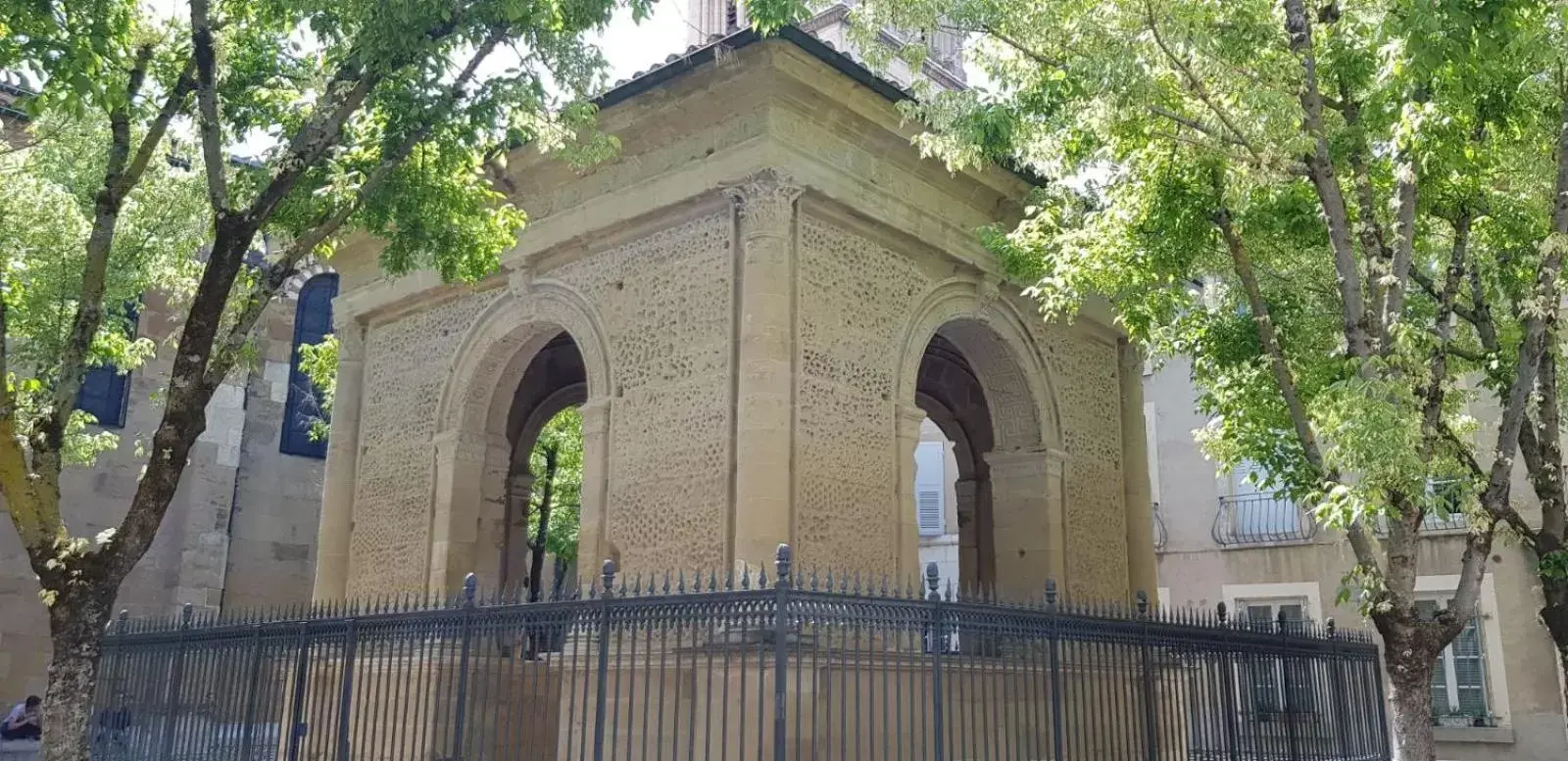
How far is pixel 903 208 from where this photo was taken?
11.1m

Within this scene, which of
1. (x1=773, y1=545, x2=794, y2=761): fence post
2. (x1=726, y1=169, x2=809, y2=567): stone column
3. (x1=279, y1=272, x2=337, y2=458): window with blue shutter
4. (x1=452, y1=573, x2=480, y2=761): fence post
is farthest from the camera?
(x1=279, y1=272, x2=337, y2=458): window with blue shutter

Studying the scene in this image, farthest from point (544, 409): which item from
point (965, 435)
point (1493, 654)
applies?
point (1493, 654)

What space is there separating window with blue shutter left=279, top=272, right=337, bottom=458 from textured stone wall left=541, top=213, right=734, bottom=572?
1127 cm

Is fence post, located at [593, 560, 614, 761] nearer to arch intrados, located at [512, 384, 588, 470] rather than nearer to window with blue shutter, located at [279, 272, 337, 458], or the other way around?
arch intrados, located at [512, 384, 588, 470]

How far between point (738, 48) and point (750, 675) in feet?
15.2

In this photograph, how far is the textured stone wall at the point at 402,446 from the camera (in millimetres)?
12297

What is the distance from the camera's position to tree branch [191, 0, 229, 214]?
24.2ft

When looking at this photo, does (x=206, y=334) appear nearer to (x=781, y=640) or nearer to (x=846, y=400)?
(x=781, y=640)

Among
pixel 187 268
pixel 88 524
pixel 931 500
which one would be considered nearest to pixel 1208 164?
pixel 187 268

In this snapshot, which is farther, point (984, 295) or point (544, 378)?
point (544, 378)

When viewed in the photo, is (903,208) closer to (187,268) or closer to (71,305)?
(187,268)

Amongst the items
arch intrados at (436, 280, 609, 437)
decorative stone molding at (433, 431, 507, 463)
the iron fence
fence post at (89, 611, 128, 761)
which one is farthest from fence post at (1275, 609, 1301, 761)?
fence post at (89, 611, 128, 761)

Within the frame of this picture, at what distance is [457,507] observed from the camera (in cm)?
1198

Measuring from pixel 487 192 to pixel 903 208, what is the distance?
144 inches
